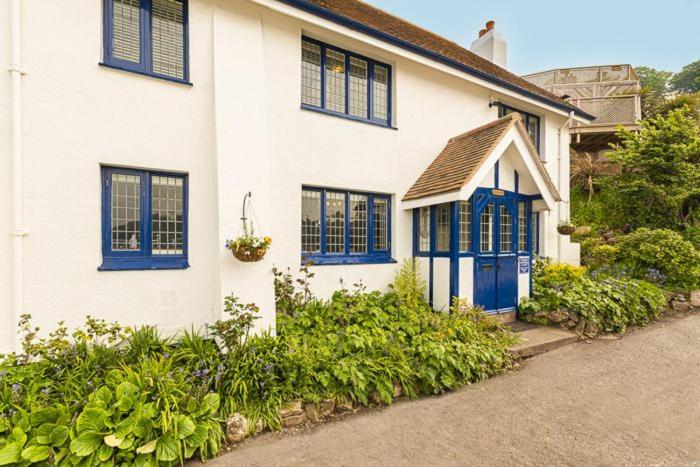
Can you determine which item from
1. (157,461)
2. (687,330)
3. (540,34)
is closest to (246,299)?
(157,461)

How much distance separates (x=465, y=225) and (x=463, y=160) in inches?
55.1

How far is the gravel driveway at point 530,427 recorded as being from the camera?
3.39 m

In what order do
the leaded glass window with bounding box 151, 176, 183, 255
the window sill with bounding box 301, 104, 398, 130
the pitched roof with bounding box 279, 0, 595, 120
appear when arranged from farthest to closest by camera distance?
the window sill with bounding box 301, 104, 398, 130 < the pitched roof with bounding box 279, 0, 595, 120 < the leaded glass window with bounding box 151, 176, 183, 255

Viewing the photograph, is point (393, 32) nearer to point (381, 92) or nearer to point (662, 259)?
point (381, 92)

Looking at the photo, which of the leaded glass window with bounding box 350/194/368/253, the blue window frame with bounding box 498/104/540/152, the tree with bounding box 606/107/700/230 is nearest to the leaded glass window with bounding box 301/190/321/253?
the leaded glass window with bounding box 350/194/368/253

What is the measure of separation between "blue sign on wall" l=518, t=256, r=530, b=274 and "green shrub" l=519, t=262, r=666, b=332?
64 cm

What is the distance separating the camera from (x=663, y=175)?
37.9 ft

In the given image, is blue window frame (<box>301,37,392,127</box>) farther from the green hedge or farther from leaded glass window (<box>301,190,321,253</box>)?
the green hedge

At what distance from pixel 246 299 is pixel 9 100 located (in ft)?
13.5

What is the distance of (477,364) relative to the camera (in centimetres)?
509

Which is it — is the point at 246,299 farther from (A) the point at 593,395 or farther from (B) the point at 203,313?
(A) the point at 593,395

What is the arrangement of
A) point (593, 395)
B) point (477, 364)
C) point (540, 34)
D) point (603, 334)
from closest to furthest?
point (593, 395) < point (477, 364) < point (603, 334) < point (540, 34)

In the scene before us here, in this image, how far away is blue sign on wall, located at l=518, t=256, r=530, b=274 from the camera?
779cm

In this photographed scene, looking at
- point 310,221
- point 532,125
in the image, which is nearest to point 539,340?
point 310,221
